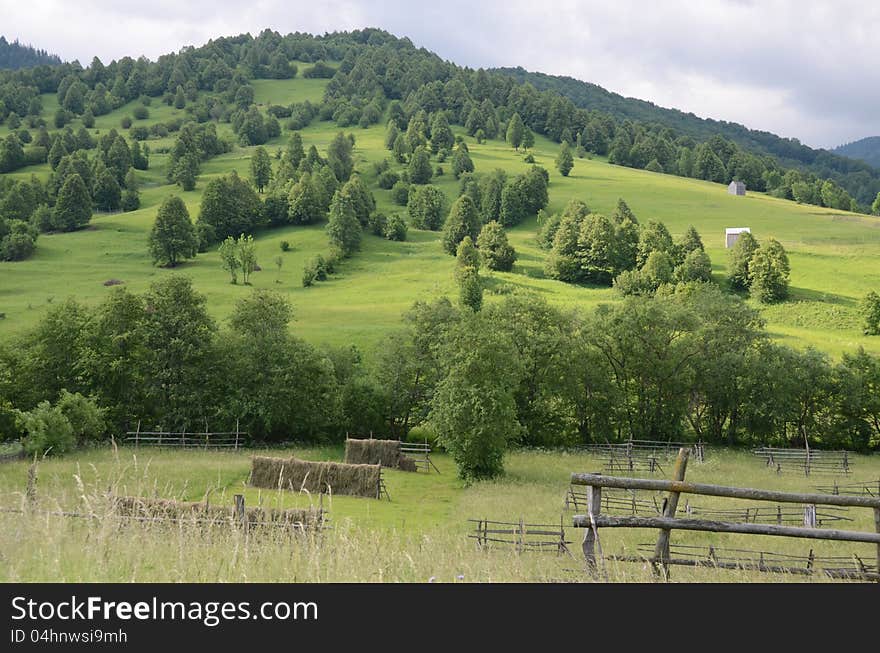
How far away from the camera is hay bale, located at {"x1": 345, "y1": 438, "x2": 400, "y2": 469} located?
38.5m

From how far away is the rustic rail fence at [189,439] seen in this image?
4141 cm

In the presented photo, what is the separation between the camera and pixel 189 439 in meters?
42.8

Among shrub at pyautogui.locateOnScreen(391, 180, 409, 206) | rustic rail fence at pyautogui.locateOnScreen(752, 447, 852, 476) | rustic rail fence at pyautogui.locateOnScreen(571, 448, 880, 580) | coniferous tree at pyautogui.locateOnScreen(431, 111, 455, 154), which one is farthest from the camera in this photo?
coniferous tree at pyautogui.locateOnScreen(431, 111, 455, 154)

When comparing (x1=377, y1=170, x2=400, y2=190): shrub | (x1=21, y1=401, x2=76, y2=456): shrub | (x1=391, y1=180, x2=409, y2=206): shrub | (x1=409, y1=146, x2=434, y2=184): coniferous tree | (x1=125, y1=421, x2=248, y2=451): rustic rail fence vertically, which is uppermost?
(x1=409, y1=146, x2=434, y2=184): coniferous tree

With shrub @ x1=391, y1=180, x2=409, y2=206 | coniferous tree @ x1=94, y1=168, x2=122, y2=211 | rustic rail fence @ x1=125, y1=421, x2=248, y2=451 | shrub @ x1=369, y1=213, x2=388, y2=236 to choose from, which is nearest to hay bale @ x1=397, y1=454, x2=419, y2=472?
rustic rail fence @ x1=125, y1=421, x2=248, y2=451

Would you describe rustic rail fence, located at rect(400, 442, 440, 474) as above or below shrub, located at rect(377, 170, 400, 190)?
below

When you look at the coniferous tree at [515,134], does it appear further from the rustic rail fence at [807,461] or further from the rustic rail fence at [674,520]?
the rustic rail fence at [674,520]

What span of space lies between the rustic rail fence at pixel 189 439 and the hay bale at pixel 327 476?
10004 millimetres

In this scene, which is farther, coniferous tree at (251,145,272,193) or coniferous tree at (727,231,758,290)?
coniferous tree at (251,145,272,193)

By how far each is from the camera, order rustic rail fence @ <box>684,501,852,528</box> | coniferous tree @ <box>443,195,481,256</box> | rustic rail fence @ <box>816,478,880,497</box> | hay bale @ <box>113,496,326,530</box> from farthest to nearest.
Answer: coniferous tree @ <box>443,195,481,256</box> → rustic rail fence @ <box>816,478,880,497</box> → rustic rail fence @ <box>684,501,852,528</box> → hay bale @ <box>113,496,326,530</box>

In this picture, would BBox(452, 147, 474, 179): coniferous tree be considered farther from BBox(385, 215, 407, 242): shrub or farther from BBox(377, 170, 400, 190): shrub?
BBox(385, 215, 407, 242): shrub

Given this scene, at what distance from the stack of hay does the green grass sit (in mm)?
17424

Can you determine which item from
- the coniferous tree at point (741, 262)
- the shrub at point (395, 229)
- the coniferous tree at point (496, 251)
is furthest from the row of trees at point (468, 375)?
the shrub at point (395, 229)
